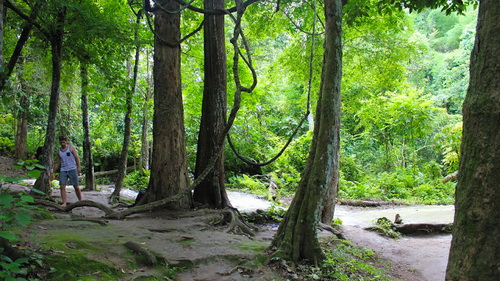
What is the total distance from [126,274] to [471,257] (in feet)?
10.4

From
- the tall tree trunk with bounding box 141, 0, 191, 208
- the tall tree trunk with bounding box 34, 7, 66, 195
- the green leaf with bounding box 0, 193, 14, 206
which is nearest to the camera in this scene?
the green leaf with bounding box 0, 193, 14, 206

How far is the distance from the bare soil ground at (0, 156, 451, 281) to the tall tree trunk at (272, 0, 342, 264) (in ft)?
1.71

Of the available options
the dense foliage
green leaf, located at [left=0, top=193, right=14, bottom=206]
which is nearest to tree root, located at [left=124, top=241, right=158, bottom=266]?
green leaf, located at [left=0, top=193, right=14, bottom=206]

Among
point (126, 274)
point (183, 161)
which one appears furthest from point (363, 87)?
point (126, 274)

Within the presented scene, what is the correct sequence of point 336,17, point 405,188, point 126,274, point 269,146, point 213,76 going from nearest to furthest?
point 126,274 → point 336,17 → point 213,76 → point 405,188 → point 269,146

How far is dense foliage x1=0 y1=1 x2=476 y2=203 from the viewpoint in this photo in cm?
910

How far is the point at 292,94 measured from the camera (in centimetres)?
2169

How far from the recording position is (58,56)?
8141 millimetres

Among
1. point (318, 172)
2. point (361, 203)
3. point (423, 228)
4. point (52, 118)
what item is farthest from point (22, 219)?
point (361, 203)

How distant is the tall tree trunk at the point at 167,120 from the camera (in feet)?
23.3

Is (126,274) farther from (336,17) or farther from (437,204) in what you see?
(437,204)

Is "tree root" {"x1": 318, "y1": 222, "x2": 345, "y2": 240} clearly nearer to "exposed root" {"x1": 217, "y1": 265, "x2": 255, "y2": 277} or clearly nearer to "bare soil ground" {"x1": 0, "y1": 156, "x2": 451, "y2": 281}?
"bare soil ground" {"x1": 0, "y1": 156, "x2": 451, "y2": 281}

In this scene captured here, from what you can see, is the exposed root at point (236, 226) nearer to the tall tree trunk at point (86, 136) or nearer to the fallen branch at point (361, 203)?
the tall tree trunk at point (86, 136)

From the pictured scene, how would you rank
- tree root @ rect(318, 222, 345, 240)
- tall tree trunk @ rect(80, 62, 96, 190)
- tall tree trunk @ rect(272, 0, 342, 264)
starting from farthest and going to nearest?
tall tree trunk @ rect(80, 62, 96, 190) < tree root @ rect(318, 222, 345, 240) < tall tree trunk @ rect(272, 0, 342, 264)
